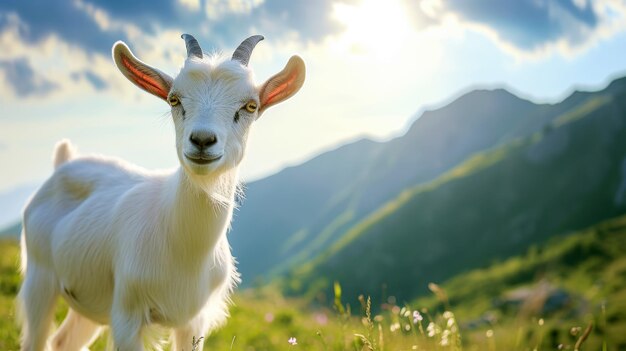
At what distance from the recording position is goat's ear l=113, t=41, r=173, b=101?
4301 millimetres

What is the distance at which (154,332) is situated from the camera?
4543 mm

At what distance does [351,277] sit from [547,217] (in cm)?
4765

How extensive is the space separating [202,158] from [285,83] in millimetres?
1119

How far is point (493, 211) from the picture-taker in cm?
13862

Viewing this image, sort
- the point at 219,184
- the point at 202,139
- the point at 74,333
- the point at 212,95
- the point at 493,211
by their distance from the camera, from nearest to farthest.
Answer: the point at 202,139, the point at 212,95, the point at 219,184, the point at 74,333, the point at 493,211

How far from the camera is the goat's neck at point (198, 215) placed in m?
4.28

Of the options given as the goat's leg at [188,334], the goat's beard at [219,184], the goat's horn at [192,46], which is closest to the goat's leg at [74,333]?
the goat's leg at [188,334]

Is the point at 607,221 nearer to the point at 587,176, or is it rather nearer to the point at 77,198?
the point at 587,176

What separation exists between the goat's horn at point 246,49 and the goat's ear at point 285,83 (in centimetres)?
33

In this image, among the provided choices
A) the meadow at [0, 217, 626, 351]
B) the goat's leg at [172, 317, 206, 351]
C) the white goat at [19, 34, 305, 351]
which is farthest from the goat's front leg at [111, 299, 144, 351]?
the meadow at [0, 217, 626, 351]

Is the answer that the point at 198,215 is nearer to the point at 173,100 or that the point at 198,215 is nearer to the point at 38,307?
the point at 173,100

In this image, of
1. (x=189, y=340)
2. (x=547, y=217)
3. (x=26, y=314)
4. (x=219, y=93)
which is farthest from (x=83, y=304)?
(x=547, y=217)

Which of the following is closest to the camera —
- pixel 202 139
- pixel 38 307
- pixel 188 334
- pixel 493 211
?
pixel 202 139

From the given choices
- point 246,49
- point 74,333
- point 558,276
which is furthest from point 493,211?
point 246,49
